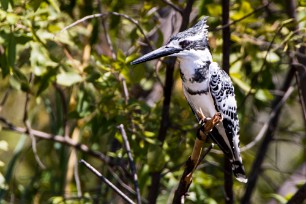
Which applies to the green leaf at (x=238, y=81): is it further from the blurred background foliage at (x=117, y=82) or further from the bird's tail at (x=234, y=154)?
the bird's tail at (x=234, y=154)

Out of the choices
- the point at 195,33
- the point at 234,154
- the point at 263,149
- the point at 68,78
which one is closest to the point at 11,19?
the point at 68,78

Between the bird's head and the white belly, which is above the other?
the bird's head

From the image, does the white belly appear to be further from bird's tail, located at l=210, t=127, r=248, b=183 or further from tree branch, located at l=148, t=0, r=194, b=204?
tree branch, located at l=148, t=0, r=194, b=204

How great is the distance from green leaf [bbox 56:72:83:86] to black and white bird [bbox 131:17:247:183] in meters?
0.52

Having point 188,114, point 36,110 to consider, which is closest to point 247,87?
point 188,114

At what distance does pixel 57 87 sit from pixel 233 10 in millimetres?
982

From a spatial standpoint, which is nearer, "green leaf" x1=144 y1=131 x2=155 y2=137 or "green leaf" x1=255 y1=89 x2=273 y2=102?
"green leaf" x1=144 y1=131 x2=155 y2=137

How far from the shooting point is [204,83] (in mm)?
3242

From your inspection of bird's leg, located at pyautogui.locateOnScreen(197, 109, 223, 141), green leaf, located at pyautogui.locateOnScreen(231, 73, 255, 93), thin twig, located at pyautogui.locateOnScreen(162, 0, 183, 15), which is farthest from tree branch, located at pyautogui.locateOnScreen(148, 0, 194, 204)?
bird's leg, located at pyautogui.locateOnScreen(197, 109, 223, 141)

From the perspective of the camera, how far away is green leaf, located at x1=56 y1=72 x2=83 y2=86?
349cm

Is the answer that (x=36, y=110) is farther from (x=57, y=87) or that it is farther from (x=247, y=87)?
(x=247, y=87)

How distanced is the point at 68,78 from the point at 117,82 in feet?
0.71

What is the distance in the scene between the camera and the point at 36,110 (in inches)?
173

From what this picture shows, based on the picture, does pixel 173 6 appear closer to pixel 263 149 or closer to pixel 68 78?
pixel 68 78
